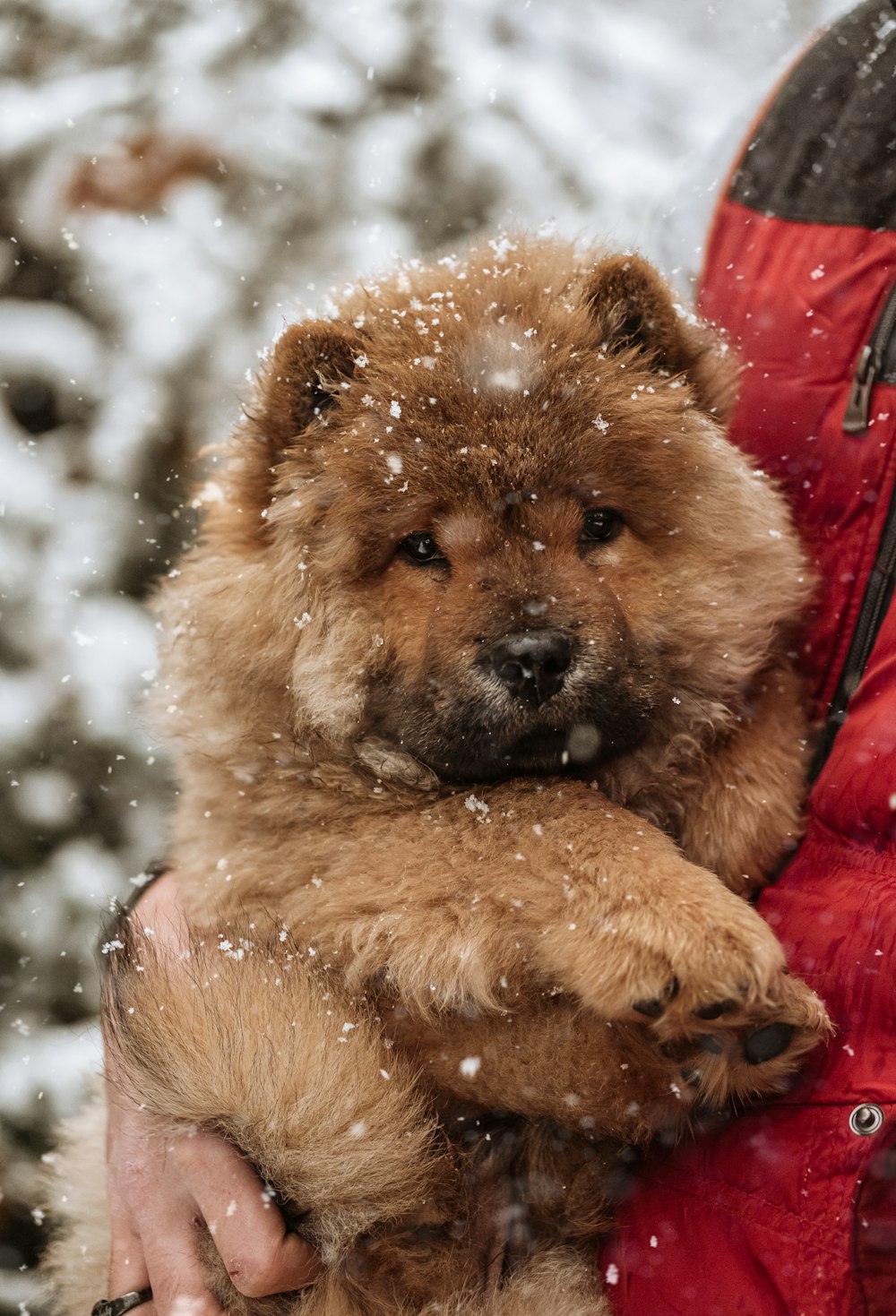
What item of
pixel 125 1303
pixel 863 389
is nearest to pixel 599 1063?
pixel 125 1303

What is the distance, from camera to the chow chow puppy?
171 cm

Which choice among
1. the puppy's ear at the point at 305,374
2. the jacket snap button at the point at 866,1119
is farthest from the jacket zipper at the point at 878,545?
the puppy's ear at the point at 305,374

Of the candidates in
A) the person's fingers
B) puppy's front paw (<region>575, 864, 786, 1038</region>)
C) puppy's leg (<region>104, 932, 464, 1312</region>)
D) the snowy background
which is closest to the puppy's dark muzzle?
puppy's front paw (<region>575, 864, 786, 1038</region>)

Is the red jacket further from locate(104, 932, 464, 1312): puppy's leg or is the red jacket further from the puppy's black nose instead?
the puppy's black nose

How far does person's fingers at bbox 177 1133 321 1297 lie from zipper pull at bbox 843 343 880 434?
1.67 meters

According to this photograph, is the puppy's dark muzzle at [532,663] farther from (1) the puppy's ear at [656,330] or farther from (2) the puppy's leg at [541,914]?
(1) the puppy's ear at [656,330]

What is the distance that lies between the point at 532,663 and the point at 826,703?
2.23 feet

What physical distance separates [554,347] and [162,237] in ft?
7.76

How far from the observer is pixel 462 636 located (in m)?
1.79

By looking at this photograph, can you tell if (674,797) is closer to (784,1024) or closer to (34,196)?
(784,1024)

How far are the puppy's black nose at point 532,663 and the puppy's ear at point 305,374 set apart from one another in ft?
2.00

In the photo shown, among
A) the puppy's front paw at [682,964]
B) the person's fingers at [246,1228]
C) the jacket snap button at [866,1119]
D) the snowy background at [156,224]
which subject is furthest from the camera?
the snowy background at [156,224]

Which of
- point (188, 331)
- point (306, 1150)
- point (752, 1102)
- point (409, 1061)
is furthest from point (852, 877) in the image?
point (188, 331)

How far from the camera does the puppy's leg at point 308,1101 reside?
171 cm
